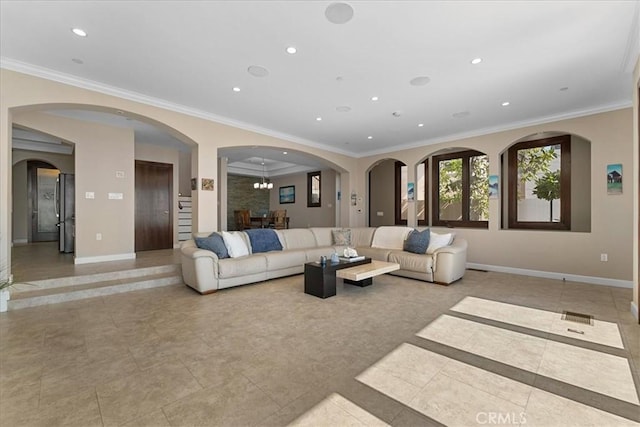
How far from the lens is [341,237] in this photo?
21.5 ft

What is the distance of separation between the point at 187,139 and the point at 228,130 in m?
0.84

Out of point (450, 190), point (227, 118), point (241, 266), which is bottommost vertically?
point (241, 266)

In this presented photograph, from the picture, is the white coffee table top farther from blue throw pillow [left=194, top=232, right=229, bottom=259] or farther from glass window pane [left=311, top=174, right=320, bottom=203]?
glass window pane [left=311, top=174, right=320, bottom=203]

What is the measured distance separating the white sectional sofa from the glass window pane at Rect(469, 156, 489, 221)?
5.99ft

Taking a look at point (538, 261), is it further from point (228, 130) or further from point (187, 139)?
point (187, 139)

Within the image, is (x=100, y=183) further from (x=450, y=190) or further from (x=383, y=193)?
(x=450, y=190)

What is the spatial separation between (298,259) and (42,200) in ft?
29.3

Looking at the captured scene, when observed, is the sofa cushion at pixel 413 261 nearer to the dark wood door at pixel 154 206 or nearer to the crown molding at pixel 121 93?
the crown molding at pixel 121 93

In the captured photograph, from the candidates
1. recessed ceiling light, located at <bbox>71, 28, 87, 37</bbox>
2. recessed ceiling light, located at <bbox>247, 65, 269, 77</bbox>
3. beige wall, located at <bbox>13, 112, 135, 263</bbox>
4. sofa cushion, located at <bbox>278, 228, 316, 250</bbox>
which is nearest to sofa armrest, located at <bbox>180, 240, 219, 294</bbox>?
sofa cushion, located at <bbox>278, 228, 316, 250</bbox>

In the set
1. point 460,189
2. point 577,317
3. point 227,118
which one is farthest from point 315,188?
point 577,317

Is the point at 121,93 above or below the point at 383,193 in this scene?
above

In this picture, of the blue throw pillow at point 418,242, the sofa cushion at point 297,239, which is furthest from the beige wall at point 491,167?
the blue throw pillow at point 418,242

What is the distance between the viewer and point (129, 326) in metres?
2.95

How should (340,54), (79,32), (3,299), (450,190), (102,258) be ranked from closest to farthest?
(79,32), (340,54), (3,299), (102,258), (450,190)
